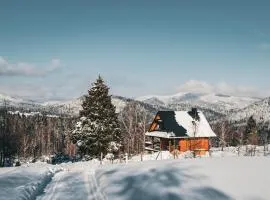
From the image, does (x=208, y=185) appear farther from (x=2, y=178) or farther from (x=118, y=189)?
(x=2, y=178)

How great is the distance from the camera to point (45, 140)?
14488cm

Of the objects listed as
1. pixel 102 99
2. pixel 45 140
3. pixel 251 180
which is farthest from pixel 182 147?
pixel 45 140

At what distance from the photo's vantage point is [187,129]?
195 ft

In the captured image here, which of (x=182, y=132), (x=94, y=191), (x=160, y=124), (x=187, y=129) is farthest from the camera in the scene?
(x=160, y=124)

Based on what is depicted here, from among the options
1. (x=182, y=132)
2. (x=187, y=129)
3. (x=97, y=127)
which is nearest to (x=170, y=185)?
(x=97, y=127)

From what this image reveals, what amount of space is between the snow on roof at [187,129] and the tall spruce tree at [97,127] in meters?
7.73

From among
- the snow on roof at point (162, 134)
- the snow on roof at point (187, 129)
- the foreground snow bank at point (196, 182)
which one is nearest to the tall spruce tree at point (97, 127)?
the snow on roof at point (162, 134)

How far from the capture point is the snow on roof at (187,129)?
5806 centimetres

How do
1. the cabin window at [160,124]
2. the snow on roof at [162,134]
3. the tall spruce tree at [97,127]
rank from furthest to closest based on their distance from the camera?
the cabin window at [160,124]
the snow on roof at [162,134]
the tall spruce tree at [97,127]

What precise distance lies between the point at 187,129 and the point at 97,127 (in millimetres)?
14682

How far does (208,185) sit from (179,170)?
180 inches

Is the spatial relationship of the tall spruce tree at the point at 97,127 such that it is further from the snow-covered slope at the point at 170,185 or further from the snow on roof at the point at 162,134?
the snow-covered slope at the point at 170,185

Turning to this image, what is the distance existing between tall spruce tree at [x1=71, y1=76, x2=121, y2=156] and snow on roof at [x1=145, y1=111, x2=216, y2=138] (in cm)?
773

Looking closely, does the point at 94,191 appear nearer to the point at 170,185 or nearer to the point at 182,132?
the point at 170,185
